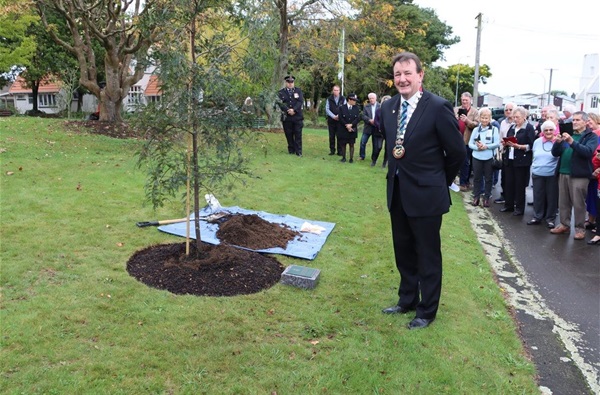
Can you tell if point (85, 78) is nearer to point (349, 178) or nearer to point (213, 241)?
point (349, 178)

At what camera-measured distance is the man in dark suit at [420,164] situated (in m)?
3.83

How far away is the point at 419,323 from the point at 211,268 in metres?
2.18

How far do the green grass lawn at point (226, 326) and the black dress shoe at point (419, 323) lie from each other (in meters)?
0.06

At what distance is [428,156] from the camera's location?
3.90 meters

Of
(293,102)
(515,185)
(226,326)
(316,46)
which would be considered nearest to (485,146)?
(515,185)

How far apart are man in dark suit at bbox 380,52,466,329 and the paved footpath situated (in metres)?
1.08

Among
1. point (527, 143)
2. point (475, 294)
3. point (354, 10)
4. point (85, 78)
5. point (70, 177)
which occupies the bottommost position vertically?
point (475, 294)

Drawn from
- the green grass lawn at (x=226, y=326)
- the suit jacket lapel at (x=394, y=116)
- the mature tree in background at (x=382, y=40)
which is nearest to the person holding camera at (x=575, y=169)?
the green grass lawn at (x=226, y=326)

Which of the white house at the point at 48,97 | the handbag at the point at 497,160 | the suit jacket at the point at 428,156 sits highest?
the white house at the point at 48,97

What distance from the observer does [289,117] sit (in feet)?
43.4

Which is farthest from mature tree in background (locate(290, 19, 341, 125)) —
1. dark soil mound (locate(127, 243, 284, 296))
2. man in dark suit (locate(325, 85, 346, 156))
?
dark soil mound (locate(127, 243, 284, 296))

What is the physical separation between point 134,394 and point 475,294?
3562 millimetres

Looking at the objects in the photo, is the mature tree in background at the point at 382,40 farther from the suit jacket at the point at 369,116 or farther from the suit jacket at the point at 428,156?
the suit jacket at the point at 428,156

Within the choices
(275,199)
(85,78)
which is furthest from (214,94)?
(85,78)
